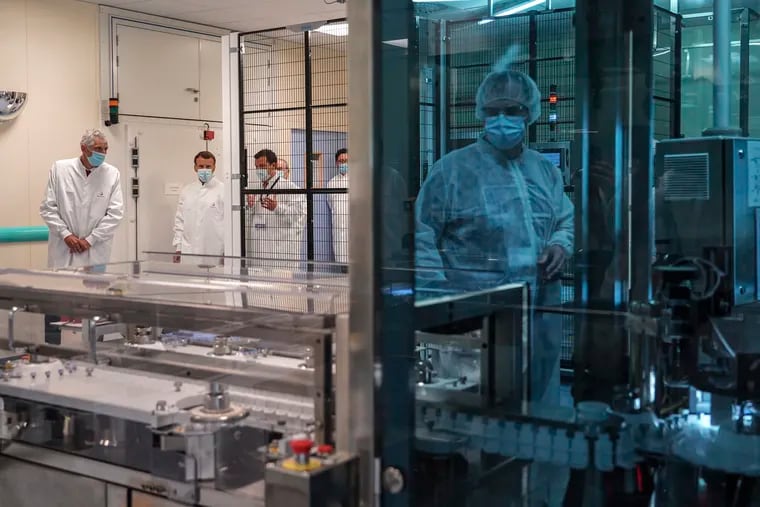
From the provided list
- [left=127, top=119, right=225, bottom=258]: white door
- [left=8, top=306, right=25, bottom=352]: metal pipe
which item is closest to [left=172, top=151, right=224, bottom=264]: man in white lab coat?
[left=127, top=119, right=225, bottom=258]: white door

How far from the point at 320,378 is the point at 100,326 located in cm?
73

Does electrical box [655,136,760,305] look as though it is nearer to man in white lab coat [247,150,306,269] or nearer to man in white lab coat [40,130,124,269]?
man in white lab coat [247,150,306,269]

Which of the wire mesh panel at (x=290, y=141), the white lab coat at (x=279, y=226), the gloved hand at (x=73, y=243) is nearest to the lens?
the wire mesh panel at (x=290, y=141)

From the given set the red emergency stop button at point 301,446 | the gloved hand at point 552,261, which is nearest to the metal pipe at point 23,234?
the gloved hand at point 552,261

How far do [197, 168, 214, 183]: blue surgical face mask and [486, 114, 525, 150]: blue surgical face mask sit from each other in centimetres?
348

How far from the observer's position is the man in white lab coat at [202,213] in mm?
5449

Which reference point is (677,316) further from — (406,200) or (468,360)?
(406,200)

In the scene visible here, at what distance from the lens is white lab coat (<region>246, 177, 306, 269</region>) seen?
4.43 meters

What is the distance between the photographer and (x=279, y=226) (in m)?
4.51

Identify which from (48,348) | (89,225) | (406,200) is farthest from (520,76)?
(89,225)

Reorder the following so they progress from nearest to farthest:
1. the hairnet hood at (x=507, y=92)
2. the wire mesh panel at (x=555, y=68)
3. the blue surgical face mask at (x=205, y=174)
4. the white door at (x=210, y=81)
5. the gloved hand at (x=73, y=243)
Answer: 1. the hairnet hood at (x=507, y=92)
2. the wire mesh panel at (x=555, y=68)
3. the gloved hand at (x=73, y=243)
4. the blue surgical face mask at (x=205, y=174)
5. the white door at (x=210, y=81)

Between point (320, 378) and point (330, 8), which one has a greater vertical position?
point (330, 8)

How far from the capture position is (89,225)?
485cm

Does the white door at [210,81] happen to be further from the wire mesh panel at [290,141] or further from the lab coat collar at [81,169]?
the wire mesh panel at [290,141]
